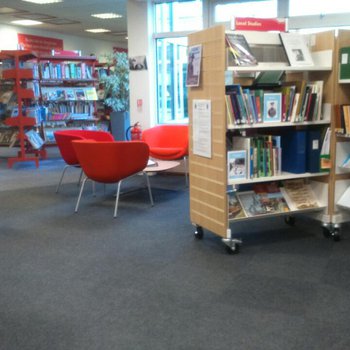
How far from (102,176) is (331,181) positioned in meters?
2.24

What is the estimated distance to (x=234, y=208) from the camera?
3.70m

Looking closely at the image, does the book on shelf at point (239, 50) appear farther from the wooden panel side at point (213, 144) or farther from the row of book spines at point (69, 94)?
the row of book spines at point (69, 94)

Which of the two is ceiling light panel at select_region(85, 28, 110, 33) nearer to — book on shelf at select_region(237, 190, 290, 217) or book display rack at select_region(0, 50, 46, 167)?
book display rack at select_region(0, 50, 46, 167)

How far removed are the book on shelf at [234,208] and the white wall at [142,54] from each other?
376 cm

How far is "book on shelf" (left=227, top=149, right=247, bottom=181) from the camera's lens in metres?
3.55

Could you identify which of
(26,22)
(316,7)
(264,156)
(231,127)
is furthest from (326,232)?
(26,22)

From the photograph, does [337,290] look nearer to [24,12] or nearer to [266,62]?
[266,62]

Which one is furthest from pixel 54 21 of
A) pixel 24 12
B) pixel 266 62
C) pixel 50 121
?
pixel 266 62

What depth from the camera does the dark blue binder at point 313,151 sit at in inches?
151

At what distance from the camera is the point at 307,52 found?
377 cm

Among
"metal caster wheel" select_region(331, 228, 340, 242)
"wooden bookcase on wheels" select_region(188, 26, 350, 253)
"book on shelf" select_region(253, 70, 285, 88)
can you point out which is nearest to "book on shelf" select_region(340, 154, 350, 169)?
"wooden bookcase on wheels" select_region(188, 26, 350, 253)

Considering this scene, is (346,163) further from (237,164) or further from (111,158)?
(111,158)

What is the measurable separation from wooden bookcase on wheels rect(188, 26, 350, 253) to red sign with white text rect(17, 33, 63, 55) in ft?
30.8

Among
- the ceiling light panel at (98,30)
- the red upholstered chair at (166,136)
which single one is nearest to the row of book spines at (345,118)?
the red upholstered chair at (166,136)
